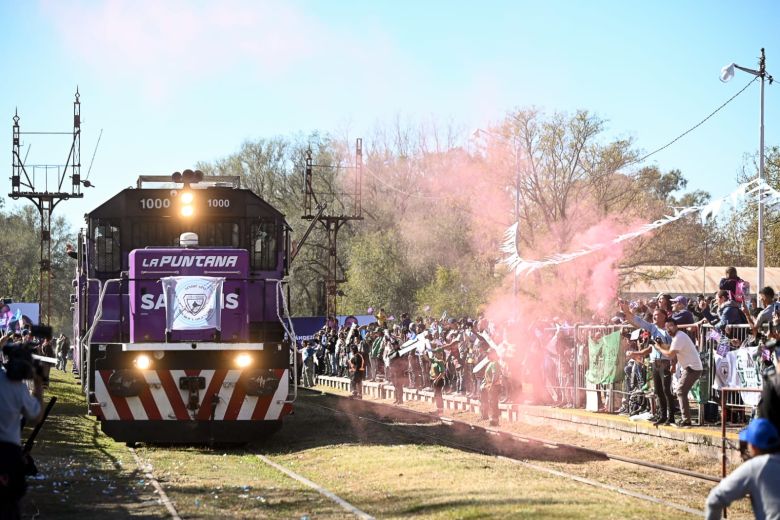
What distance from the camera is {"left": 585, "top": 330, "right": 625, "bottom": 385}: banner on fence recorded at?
67.8 ft

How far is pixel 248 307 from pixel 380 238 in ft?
150

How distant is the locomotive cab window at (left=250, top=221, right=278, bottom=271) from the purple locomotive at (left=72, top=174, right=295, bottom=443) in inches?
0.7

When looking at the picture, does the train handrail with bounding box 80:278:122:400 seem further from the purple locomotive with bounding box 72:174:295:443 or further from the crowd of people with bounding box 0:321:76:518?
the crowd of people with bounding box 0:321:76:518

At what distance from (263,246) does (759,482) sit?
13081mm

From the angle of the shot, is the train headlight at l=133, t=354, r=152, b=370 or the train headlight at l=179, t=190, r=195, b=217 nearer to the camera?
the train headlight at l=133, t=354, r=152, b=370

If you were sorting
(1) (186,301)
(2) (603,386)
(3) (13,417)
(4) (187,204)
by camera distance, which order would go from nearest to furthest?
(3) (13,417) → (1) (186,301) → (4) (187,204) → (2) (603,386)

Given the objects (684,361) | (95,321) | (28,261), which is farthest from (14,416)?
(28,261)

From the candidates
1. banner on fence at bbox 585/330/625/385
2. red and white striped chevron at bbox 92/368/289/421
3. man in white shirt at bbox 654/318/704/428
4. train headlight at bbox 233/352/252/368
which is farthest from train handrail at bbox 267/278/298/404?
banner on fence at bbox 585/330/625/385

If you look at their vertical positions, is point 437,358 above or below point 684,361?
below

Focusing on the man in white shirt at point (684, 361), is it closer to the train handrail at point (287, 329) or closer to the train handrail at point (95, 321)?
the train handrail at point (287, 329)

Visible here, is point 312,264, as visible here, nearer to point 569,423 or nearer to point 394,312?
point 394,312

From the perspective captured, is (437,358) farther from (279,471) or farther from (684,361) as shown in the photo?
(279,471)

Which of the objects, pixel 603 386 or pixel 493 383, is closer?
pixel 603 386

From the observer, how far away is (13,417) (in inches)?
317
